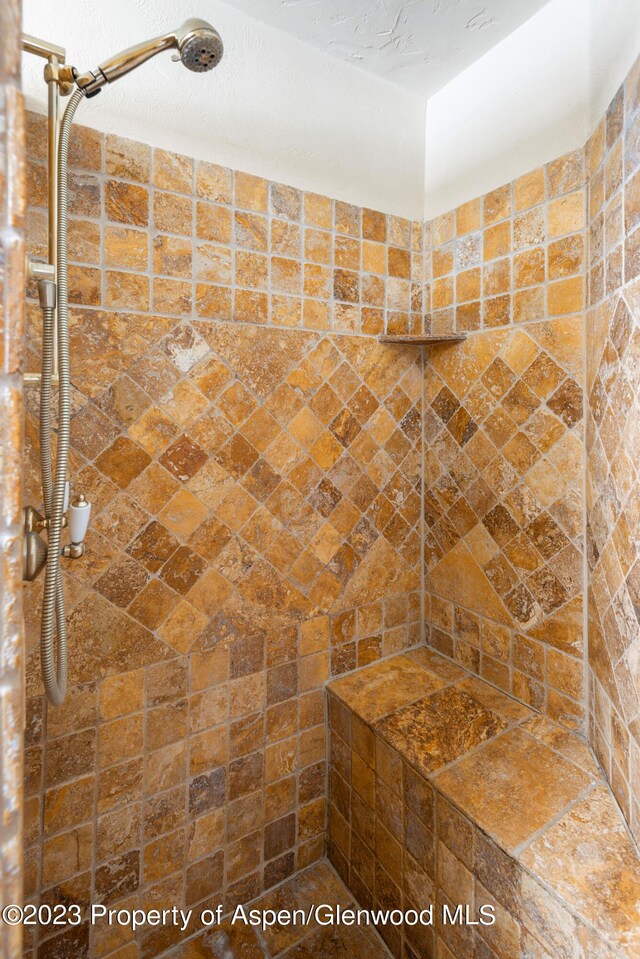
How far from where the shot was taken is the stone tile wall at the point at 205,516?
1.06 metres

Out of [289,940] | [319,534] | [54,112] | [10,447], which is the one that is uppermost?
[54,112]

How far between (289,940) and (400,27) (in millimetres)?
2460

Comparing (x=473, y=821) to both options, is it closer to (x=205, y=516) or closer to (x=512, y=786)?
(x=512, y=786)

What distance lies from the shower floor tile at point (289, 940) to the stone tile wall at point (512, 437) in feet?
2.48

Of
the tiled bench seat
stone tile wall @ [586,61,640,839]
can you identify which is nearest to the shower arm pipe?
stone tile wall @ [586,61,640,839]

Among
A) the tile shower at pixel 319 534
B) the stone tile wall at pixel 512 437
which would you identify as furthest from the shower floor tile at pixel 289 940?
the stone tile wall at pixel 512 437

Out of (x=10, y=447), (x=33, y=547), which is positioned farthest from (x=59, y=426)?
(x=10, y=447)

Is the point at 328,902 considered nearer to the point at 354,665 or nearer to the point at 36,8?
the point at 354,665

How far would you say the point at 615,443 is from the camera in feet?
3.16

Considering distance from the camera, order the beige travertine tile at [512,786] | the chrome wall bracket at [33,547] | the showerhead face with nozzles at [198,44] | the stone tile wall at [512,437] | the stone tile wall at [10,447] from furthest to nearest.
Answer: the stone tile wall at [512,437]
the beige travertine tile at [512,786]
the showerhead face with nozzles at [198,44]
the chrome wall bracket at [33,547]
the stone tile wall at [10,447]

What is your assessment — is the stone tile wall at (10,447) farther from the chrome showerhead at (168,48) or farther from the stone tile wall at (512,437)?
the stone tile wall at (512,437)

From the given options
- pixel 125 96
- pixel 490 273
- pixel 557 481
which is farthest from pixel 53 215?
pixel 557 481

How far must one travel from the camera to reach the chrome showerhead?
0.80 metres

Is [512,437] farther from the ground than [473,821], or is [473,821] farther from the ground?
[512,437]
